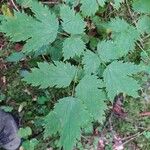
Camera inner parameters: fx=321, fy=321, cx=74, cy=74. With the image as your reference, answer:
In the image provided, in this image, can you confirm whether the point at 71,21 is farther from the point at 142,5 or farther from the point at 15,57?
the point at 15,57

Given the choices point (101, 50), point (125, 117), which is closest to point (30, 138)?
point (125, 117)

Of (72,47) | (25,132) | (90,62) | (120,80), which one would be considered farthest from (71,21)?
Result: (25,132)

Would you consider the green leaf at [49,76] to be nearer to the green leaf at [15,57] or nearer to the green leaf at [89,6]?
the green leaf at [89,6]

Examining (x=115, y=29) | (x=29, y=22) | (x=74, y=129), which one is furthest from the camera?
(x=115, y=29)

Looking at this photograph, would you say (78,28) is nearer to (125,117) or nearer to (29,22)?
(29,22)

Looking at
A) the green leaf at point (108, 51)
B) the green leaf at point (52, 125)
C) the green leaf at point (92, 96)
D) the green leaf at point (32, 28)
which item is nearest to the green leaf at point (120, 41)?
the green leaf at point (108, 51)

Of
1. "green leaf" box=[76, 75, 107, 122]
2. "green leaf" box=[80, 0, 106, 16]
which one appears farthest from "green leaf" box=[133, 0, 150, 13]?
"green leaf" box=[76, 75, 107, 122]
